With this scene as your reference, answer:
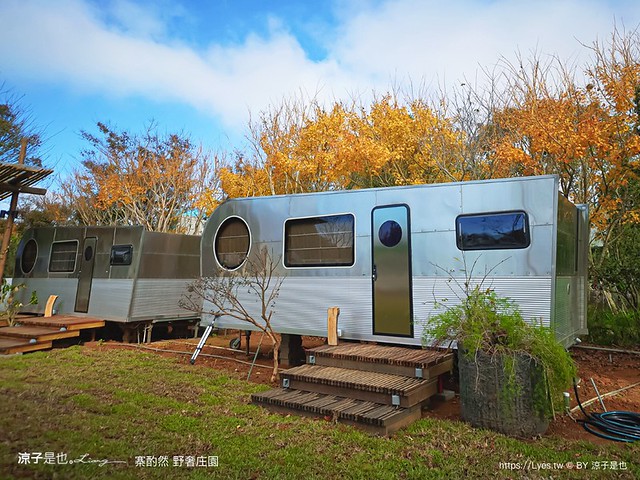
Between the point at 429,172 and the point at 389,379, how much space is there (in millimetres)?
10398

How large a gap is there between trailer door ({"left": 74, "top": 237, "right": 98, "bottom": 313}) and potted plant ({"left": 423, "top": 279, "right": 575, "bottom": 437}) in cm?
880

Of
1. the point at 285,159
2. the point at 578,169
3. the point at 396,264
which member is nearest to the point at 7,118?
the point at 396,264

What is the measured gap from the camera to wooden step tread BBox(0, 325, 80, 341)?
8.27 m

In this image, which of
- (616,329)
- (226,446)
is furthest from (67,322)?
(616,329)

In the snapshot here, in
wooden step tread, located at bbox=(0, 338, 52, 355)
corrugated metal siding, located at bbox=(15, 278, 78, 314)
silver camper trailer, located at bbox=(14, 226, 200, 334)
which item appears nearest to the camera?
wooden step tread, located at bbox=(0, 338, 52, 355)

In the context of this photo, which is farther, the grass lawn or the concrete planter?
the concrete planter

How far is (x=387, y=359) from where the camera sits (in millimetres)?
5066

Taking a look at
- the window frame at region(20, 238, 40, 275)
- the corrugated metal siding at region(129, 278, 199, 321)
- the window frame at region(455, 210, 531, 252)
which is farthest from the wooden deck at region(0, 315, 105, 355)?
the window frame at region(455, 210, 531, 252)

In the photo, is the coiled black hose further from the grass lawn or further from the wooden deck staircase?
the wooden deck staircase

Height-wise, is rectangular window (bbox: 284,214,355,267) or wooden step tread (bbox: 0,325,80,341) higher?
rectangular window (bbox: 284,214,355,267)

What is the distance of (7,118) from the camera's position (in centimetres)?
543

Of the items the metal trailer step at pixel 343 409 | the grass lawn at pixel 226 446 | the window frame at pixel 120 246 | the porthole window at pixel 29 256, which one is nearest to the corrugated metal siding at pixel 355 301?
the metal trailer step at pixel 343 409

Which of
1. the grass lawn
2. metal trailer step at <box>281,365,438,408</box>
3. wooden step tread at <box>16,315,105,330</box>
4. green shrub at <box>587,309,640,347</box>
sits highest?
green shrub at <box>587,309,640,347</box>

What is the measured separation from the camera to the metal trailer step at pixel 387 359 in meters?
4.88
